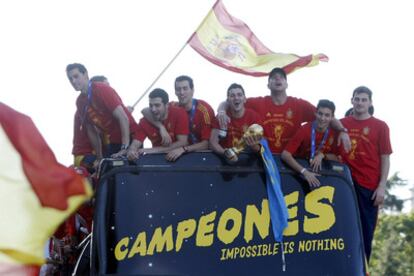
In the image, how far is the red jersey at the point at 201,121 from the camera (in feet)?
25.1

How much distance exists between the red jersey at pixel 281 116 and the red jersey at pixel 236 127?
20 cm

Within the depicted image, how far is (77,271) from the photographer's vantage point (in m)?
6.61

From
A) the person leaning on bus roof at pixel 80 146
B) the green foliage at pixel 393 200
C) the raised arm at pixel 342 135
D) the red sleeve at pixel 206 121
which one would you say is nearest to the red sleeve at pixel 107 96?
the person leaning on bus roof at pixel 80 146

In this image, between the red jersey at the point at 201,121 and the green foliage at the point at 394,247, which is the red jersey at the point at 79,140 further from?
the green foliage at the point at 394,247

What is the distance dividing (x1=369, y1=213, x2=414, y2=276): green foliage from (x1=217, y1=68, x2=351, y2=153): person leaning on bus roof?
28010mm

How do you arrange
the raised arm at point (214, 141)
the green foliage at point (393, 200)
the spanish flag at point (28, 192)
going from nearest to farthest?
the spanish flag at point (28, 192) < the raised arm at point (214, 141) < the green foliage at point (393, 200)

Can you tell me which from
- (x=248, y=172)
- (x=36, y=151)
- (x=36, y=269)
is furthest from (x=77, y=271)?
(x=248, y=172)

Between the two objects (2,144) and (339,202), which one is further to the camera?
(339,202)

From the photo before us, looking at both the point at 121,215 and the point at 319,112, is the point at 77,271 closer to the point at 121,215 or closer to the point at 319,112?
the point at 121,215

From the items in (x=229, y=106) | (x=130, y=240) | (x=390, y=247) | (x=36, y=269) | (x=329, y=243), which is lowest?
(x=36, y=269)

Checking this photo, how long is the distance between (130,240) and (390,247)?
33021mm

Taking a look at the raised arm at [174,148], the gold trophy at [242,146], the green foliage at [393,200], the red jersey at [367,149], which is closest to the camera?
the raised arm at [174,148]

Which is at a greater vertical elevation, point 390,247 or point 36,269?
point 390,247

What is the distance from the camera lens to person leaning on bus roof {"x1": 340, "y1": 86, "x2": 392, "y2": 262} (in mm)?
7742
